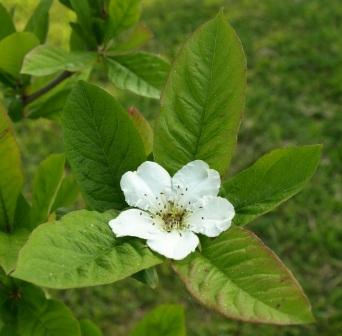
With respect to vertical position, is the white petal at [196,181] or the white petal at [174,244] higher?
the white petal at [196,181]

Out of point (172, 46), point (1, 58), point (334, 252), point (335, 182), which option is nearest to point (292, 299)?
point (1, 58)

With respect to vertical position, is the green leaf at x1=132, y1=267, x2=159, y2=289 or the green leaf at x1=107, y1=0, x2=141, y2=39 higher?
the green leaf at x1=107, y1=0, x2=141, y2=39

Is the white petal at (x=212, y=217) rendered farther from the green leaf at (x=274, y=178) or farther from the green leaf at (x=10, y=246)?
the green leaf at (x=10, y=246)

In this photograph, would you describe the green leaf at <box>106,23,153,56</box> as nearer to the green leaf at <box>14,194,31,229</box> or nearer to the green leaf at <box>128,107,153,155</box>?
the green leaf at <box>128,107,153,155</box>

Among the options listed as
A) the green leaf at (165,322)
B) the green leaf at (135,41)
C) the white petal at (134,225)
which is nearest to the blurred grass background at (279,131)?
the green leaf at (165,322)

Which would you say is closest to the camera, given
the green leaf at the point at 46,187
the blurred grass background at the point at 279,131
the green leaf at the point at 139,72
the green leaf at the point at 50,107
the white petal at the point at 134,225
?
the white petal at the point at 134,225

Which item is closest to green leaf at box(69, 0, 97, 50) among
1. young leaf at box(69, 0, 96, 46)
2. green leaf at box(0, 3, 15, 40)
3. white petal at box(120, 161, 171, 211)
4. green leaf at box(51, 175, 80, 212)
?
young leaf at box(69, 0, 96, 46)
